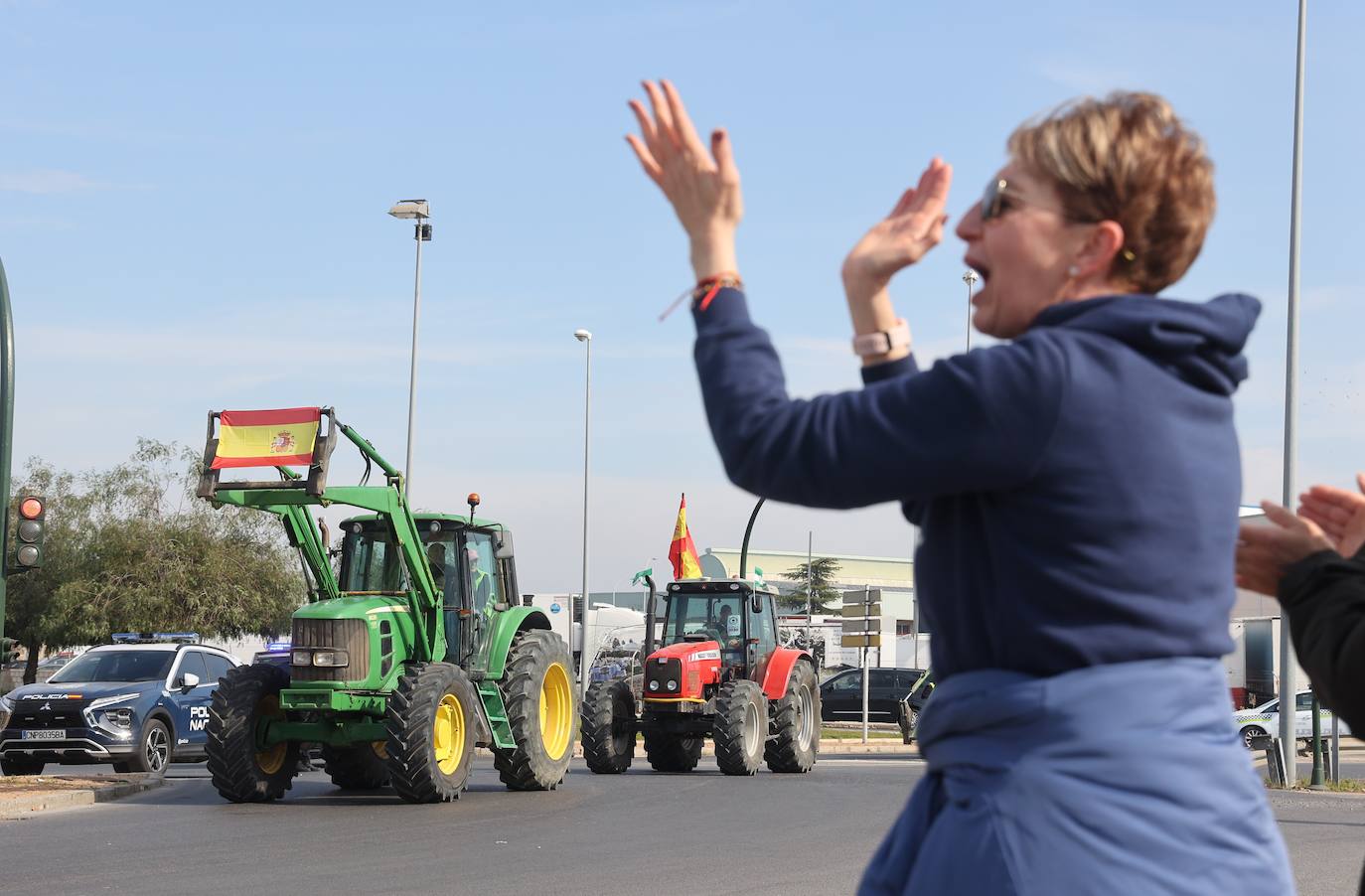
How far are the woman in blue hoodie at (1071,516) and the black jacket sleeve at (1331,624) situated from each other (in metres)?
0.20

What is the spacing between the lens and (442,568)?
17.5 m

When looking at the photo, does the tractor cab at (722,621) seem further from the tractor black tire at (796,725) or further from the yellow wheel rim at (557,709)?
the yellow wheel rim at (557,709)

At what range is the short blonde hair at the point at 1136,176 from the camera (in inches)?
91.4

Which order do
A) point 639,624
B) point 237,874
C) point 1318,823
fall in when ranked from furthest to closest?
point 639,624, point 1318,823, point 237,874

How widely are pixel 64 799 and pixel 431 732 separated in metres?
3.86

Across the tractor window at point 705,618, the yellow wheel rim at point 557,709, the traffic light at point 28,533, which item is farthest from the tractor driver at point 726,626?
the traffic light at point 28,533

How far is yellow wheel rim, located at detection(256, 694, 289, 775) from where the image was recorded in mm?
16656

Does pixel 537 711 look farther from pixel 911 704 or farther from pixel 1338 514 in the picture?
pixel 911 704

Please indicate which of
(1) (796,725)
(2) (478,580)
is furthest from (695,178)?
(1) (796,725)

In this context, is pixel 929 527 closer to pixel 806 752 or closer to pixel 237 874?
pixel 237 874

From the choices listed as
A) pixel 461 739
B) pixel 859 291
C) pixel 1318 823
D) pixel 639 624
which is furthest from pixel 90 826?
pixel 639 624

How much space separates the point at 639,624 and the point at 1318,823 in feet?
134

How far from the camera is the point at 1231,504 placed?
7.47 ft

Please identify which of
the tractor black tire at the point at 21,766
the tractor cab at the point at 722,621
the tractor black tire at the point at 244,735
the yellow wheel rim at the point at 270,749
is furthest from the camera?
the tractor cab at the point at 722,621
